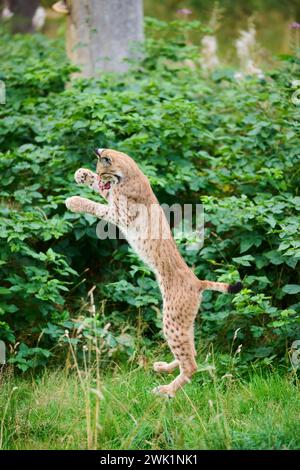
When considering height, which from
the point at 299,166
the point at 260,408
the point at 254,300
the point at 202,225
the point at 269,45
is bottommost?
the point at 260,408

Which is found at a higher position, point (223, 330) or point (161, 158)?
point (161, 158)

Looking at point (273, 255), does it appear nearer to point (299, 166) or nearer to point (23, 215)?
point (299, 166)

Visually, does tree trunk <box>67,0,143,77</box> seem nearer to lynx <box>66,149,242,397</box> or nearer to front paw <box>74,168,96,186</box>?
front paw <box>74,168,96,186</box>

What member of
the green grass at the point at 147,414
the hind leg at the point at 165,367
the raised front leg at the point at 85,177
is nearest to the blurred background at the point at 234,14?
the raised front leg at the point at 85,177

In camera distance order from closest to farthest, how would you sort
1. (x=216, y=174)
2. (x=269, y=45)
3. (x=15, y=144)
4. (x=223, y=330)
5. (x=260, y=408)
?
(x=260, y=408) → (x=223, y=330) → (x=216, y=174) → (x=15, y=144) → (x=269, y=45)

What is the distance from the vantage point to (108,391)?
197 inches

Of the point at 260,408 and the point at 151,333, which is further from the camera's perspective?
the point at 151,333

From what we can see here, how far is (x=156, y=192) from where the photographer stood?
6.74 metres

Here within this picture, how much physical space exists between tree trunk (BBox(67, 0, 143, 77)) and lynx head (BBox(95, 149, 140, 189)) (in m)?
3.79

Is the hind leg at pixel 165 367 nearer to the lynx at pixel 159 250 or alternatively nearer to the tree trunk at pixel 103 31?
the lynx at pixel 159 250

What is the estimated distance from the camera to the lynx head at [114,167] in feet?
16.8

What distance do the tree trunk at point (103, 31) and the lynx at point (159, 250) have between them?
381 cm

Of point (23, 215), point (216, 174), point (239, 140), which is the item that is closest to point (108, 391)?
point (23, 215)

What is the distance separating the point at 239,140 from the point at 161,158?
29.3 inches
